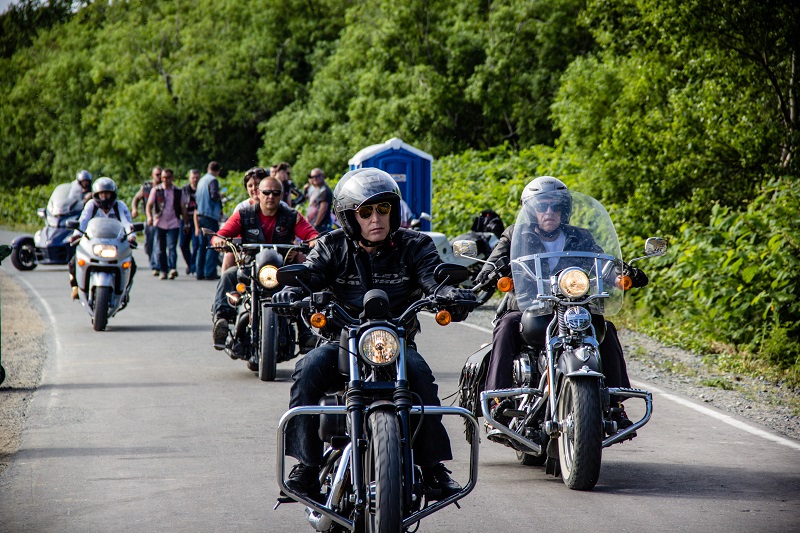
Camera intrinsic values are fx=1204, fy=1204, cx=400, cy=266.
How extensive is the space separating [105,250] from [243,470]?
26.8 ft

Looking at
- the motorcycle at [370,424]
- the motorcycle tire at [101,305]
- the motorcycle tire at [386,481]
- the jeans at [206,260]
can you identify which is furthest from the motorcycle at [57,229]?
the motorcycle tire at [386,481]

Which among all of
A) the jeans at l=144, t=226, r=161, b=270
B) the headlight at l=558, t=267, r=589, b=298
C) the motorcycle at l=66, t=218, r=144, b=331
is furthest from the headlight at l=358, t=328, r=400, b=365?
the jeans at l=144, t=226, r=161, b=270

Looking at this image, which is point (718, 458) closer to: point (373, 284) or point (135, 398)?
point (373, 284)

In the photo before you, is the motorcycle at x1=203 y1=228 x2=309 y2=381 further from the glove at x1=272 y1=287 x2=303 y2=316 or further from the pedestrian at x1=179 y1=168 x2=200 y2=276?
the pedestrian at x1=179 y1=168 x2=200 y2=276

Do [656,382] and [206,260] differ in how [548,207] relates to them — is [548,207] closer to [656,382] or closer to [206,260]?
[656,382]

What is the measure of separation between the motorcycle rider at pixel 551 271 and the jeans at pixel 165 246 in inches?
637

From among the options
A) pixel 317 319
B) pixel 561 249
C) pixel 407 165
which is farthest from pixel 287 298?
pixel 407 165

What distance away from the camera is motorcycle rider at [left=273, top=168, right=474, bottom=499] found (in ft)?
17.6

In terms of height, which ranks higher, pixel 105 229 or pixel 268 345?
pixel 105 229

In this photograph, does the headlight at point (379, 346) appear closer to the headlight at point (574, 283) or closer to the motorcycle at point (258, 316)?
the headlight at point (574, 283)

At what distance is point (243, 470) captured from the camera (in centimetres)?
739

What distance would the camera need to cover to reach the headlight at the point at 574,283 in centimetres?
685

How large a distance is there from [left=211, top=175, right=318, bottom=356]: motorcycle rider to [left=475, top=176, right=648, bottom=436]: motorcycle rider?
4.41 m

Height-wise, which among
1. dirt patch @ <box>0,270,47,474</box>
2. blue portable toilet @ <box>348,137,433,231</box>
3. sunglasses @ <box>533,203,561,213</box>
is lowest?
dirt patch @ <box>0,270,47,474</box>
